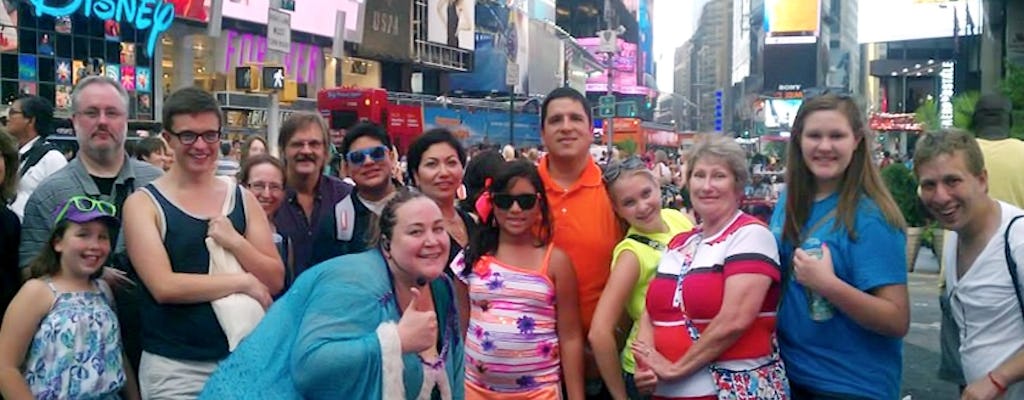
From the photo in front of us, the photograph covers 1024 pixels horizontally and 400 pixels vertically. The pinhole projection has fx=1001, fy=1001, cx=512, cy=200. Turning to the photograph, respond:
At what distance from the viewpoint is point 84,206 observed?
3895 mm

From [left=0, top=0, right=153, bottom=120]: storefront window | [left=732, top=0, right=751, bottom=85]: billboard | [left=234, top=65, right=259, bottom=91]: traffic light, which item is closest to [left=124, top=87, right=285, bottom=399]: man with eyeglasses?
[left=234, top=65, right=259, bottom=91]: traffic light

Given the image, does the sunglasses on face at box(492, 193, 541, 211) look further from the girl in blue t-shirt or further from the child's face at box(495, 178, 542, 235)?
the girl in blue t-shirt

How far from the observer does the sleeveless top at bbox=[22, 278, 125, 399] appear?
371 cm

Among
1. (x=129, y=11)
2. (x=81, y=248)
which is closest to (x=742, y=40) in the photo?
(x=129, y=11)

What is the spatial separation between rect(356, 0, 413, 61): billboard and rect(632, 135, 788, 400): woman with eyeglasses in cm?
4074

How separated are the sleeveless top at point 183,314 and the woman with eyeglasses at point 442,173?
1221 millimetres

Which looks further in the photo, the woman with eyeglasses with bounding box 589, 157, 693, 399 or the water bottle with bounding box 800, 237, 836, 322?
the woman with eyeglasses with bounding box 589, 157, 693, 399

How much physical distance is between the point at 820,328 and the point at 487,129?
43518 mm

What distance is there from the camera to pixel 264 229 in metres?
3.96

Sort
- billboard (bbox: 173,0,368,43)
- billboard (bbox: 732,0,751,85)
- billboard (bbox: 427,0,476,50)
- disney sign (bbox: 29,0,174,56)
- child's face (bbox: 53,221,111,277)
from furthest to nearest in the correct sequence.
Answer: billboard (bbox: 732,0,751,85)
billboard (bbox: 427,0,476,50)
billboard (bbox: 173,0,368,43)
disney sign (bbox: 29,0,174,56)
child's face (bbox: 53,221,111,277)

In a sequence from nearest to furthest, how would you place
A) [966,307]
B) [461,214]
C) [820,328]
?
[820,328]
[966,307]
[461,214]

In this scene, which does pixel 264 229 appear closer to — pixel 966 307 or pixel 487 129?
pixel 966 307

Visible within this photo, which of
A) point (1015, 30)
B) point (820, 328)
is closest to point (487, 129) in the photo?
point (1015, 30)

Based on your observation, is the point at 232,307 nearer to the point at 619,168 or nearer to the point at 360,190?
the point at 360,190
